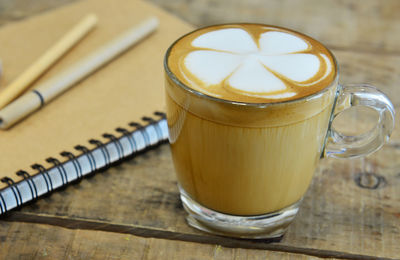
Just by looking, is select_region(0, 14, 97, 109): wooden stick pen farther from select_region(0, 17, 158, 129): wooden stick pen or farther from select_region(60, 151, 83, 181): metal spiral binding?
select_region(60, 151, 83, 181): metal spiral binding

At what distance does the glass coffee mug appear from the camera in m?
0.59

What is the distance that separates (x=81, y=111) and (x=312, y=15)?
0.66m

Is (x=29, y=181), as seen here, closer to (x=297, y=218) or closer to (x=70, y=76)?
(x=70, y=76)

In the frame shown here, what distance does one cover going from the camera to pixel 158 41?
1.07 metres

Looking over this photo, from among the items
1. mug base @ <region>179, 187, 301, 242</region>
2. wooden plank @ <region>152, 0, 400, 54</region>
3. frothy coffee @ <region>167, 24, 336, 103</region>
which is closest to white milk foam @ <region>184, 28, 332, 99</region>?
frothy coffee @ <region>167, 24, 336, 103</region>

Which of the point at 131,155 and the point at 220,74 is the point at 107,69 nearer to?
the point at 131,155

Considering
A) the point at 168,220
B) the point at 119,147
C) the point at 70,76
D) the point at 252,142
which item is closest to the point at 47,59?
the point at 70,76

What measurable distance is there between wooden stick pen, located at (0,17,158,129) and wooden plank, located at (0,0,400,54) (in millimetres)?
215

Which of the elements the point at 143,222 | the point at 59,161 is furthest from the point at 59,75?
the point at 143,222

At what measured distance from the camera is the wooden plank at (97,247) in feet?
2.25

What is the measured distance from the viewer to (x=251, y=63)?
639mm

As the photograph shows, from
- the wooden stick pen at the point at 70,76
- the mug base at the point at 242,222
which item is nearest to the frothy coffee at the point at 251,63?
the mug base at the point at 242,222

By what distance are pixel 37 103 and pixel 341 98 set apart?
489mm

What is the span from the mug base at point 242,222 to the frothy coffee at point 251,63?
184 mm
